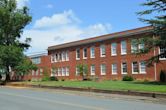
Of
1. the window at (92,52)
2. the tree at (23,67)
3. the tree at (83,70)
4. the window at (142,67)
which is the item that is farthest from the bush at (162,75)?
the tree at (23,67)

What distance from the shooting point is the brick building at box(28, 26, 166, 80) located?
169 feet

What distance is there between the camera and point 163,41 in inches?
1330

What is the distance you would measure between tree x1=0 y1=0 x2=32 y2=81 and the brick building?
503 inches

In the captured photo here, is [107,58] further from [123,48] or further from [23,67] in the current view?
[23,67]

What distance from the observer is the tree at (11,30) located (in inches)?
2002

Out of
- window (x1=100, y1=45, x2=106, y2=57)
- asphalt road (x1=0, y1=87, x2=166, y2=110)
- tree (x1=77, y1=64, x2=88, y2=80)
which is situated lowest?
asphalt road (x1=0, y1=87, x2=166, y2=110)

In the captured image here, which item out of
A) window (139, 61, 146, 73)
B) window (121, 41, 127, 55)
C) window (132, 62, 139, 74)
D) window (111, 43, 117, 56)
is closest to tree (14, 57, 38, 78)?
window (111, 43, 117, 56)

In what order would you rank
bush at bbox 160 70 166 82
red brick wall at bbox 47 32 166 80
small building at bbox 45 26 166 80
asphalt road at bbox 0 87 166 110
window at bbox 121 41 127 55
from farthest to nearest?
1. window at bbox 121 41 127 55
2. small building at bbox 45 26 166 80
3. red brick wall at bbox 47 32 166 80
4. bush at bbox 160 70 166 82
5. asphalt road at bbox 0 87 166 110

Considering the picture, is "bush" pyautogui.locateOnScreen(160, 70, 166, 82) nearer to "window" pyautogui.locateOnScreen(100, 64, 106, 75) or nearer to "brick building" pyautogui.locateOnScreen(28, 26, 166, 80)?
"brick building" pyautogui.locateOnScreen(28, 26, 166, 80)

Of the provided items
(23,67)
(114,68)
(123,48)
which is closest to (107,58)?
(114,68)

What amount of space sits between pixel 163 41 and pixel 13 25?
24898 mm

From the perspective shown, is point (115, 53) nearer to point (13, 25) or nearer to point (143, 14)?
point (13, 25)

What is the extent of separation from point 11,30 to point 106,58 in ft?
50.2

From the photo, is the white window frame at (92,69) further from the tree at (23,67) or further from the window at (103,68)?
the tree at (23,67)
